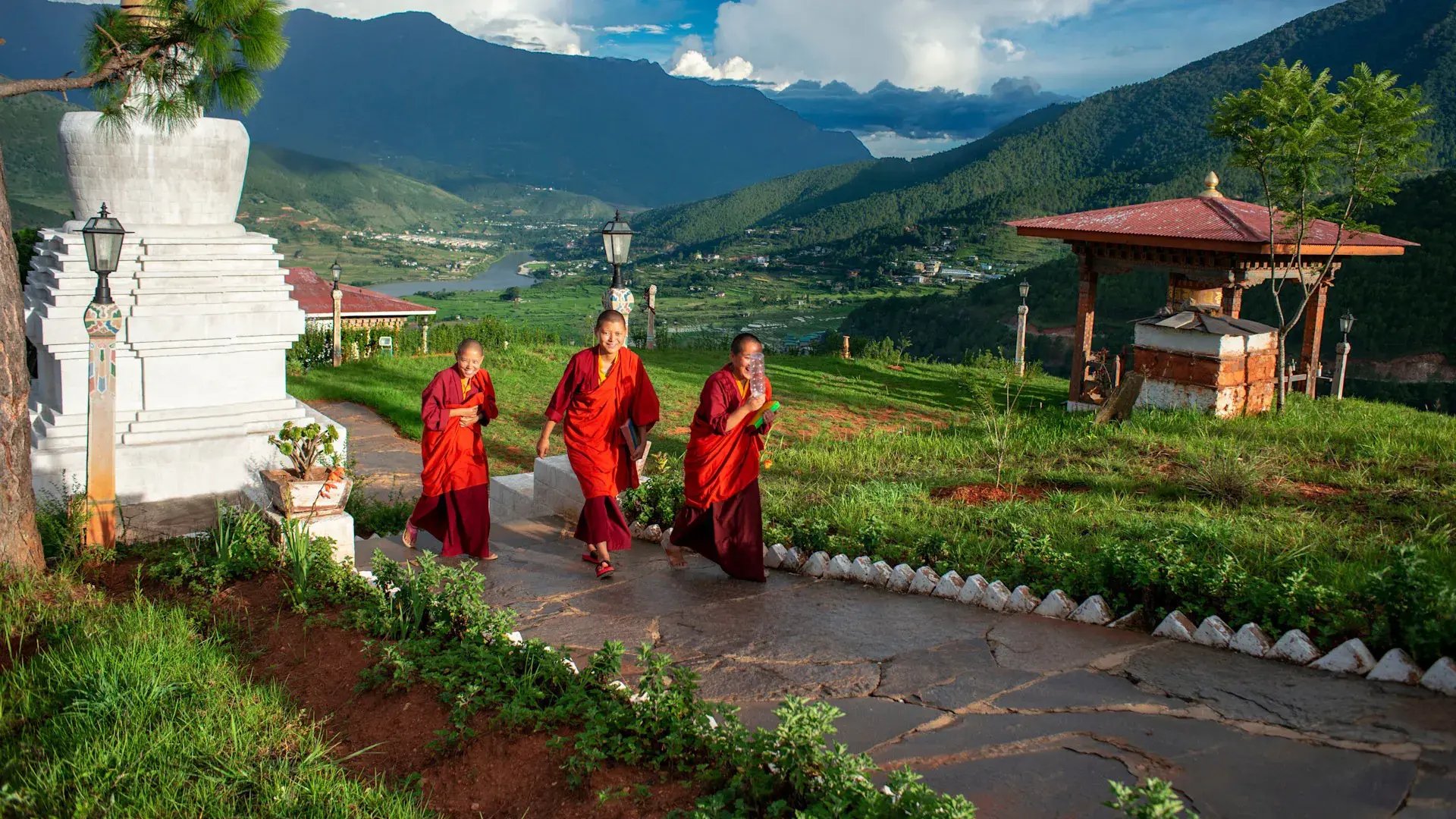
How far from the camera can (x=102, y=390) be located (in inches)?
239

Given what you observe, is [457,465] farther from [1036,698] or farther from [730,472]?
[1036,698]

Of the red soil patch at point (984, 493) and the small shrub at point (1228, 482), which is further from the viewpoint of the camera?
the red soil patch at point (984, 493)

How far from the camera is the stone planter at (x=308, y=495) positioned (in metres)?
5.71

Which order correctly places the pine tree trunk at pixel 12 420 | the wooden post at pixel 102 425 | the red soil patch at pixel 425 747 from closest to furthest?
the red soil patch at pixel 425 747 → the pine tree trunk at pixel 12 420 → the wooden post at pixel 102 425

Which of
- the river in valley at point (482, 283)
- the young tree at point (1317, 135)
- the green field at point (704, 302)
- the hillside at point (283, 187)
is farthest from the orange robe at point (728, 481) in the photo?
the river in valley at point (482, 283)

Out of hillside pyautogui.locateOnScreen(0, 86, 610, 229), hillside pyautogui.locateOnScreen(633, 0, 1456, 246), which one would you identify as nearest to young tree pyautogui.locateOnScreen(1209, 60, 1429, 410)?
hillside pyautogui.locateOnScreen(633, 0, 1456, 246)

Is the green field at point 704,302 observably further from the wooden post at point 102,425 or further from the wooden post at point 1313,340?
the wooden post at point 102,425

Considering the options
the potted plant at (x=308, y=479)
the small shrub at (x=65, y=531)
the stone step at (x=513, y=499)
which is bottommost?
the stone step at (x=513, y=499)

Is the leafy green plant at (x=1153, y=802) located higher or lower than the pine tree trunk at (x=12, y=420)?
lower

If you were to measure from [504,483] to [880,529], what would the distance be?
3.91m

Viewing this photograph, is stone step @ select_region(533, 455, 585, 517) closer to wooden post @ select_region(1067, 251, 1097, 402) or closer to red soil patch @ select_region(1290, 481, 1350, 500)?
red soil patch @ select_region(1290, 481, 1350, 500)

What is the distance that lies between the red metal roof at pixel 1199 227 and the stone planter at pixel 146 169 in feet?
40.1

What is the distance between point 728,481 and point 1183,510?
299cm

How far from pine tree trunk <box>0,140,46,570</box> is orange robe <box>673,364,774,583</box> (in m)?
3.38
